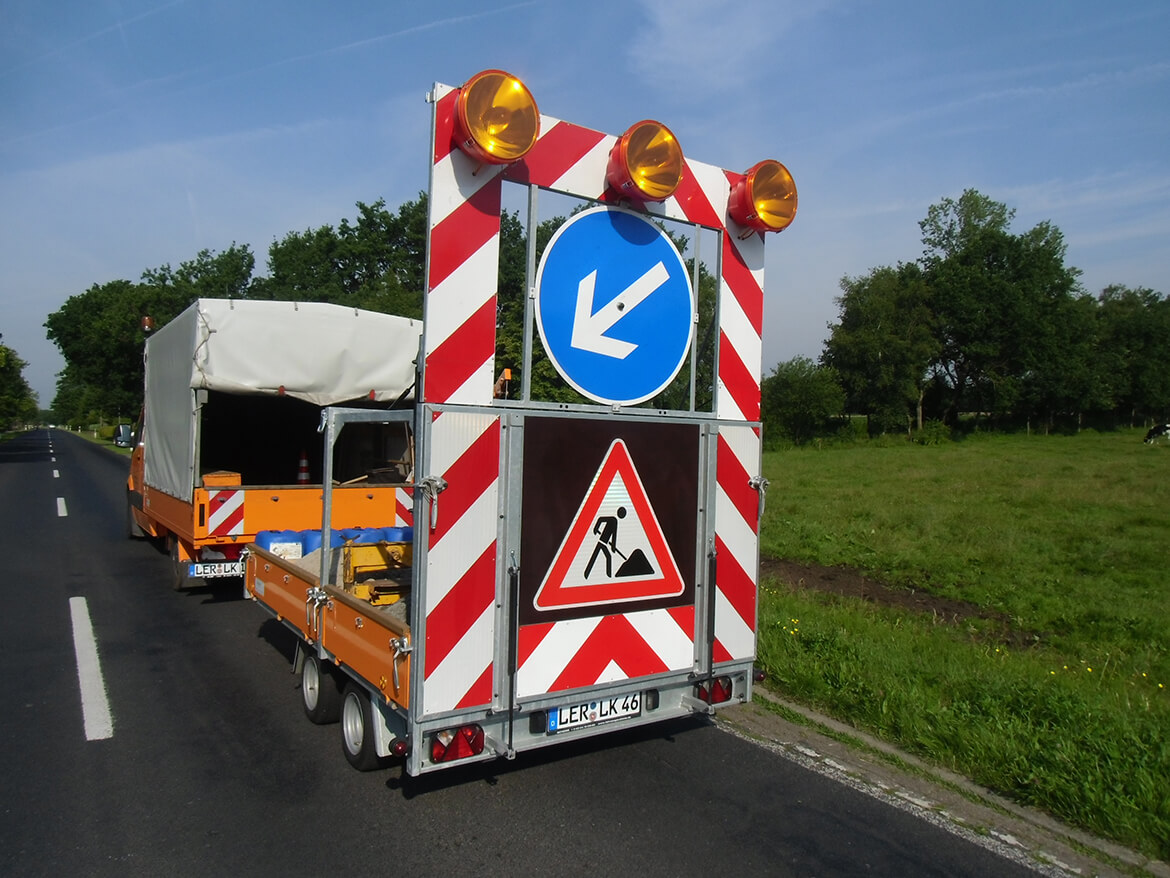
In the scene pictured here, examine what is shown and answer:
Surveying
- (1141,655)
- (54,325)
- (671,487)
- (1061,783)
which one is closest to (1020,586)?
(1141,655)

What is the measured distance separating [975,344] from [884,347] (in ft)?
22.9

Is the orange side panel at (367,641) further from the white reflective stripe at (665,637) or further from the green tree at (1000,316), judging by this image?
the green tree at (1000,316)

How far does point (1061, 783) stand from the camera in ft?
14.0

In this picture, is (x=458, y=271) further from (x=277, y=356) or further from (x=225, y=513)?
(x=225, y=513)

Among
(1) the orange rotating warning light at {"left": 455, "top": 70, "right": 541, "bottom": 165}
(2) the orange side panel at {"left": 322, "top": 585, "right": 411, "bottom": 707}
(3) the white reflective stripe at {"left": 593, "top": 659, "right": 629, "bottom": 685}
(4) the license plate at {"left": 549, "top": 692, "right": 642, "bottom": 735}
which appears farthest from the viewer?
(3) the white reflective stripe at {"left": 593, "top": 659, "right": 629, "bottom": 685}

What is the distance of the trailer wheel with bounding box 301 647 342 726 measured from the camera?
201 inches

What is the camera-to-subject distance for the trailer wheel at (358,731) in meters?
4.29

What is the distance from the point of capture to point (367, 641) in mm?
4074

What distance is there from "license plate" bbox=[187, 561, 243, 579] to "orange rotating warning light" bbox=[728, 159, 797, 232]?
648 centimetres

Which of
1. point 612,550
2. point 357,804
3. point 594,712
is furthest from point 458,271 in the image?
point 357,804

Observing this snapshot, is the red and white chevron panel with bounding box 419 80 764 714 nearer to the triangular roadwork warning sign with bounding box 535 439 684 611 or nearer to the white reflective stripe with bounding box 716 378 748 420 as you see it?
the triangular roadwork warning sign with bounding box 535 439 684 611

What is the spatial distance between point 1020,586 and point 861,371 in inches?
1876

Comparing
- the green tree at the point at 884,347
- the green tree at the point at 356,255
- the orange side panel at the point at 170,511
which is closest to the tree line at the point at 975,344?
the green tree at the point at 884,347

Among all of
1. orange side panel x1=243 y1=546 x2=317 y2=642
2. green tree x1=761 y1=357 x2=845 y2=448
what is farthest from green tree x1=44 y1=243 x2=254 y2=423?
orange side panel x1=243 y1=546 x2=317 y2=642
